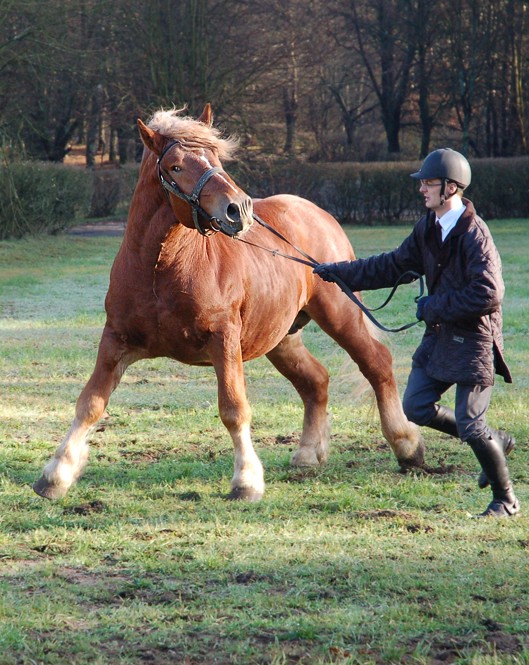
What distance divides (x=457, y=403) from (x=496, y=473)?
436 mm

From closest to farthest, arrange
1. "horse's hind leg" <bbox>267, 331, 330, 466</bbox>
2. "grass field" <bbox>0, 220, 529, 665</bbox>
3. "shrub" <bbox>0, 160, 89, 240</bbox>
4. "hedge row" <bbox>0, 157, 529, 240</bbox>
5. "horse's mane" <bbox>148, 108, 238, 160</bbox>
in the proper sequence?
"grass field" <bbox>0, 220, 529, 665</bbox> → "horse's mane" <bbox>148, 108, 238, 160</bbox> → "horse's hind leg" <bbox>267, 331, 330, 466</bbox> → "shrub" <bbox>0, 160, 89, 240</bbox> → "hedge row" <bbox>0, 157, 529, 240</bbox>

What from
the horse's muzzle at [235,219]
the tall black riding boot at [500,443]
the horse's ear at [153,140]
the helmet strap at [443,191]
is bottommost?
the tall black riding boot at [500,443]

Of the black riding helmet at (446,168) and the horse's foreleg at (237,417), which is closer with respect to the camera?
the black riding helmet at (446,168)

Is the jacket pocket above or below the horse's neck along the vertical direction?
below

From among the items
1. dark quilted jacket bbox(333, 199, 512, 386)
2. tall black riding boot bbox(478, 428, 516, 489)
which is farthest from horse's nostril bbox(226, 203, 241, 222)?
tall black riding boot bbox(478, 428, 516, 489)

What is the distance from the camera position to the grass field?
11.8 ft

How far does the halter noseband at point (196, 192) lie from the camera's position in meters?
5.02

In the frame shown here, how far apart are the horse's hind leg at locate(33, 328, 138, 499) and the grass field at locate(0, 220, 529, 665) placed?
135 millimetres

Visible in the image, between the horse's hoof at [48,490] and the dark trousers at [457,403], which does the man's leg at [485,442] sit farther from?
the horse's hoof at [48,490]

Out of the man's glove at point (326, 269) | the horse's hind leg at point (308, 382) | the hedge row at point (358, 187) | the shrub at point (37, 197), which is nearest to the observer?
the man's glove at point (326, 269)

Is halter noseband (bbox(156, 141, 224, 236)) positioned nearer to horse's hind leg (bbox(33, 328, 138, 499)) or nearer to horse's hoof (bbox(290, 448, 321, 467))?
horse's hind leg (bbox(33, 328, 138, 499))

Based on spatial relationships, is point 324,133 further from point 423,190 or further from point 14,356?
point 423,190

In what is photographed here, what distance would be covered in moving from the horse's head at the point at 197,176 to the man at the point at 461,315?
3.26 feet

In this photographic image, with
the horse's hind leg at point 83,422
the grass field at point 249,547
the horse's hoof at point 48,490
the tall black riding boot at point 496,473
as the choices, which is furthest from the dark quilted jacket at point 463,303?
the horse's hoof at point 48,490
